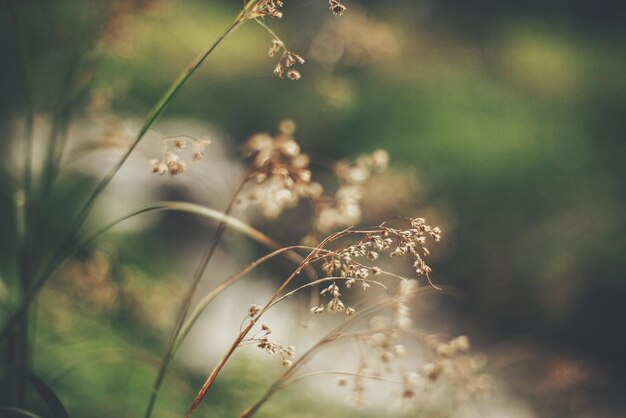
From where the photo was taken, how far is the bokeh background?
1.55m

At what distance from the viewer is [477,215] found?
444 cm

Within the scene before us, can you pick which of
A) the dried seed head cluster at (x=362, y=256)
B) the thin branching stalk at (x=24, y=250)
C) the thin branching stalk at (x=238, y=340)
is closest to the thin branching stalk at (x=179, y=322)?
the thin branching stalk at (x=238, y=340)

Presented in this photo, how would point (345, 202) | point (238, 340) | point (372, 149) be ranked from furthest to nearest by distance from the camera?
point (372, 149), point (345, 202), point (238, 340)

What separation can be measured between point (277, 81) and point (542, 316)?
3348 mm

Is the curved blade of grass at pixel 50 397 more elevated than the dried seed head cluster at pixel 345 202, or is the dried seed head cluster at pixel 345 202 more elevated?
the dried seed head cluster at pixel 345 202

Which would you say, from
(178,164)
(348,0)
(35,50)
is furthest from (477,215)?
(178,164)

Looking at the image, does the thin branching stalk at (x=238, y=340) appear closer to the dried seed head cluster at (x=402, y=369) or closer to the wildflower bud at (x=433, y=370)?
the dried seed head cluster at (x=402, y=369)

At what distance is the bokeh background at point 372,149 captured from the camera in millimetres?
1546

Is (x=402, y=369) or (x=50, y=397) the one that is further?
(x=402, y=369)

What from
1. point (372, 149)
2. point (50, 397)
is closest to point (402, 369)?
point (50, 397)

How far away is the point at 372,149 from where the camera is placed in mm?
4895

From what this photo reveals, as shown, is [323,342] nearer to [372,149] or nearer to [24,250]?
[24,250]

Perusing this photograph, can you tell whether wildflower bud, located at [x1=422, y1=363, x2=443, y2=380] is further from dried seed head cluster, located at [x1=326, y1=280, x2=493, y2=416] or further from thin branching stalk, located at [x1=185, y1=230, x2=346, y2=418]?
thin branching stalk, located at [x1=185, y1=230, x2=346, y2=418]

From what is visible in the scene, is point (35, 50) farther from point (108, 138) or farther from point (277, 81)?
point (108, 138)
